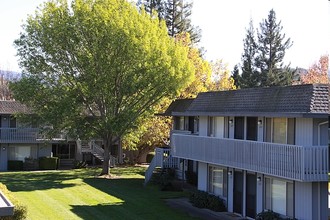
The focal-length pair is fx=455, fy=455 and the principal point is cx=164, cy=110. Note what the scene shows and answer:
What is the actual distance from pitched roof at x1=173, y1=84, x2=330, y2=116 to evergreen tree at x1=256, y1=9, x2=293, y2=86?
3814 cm

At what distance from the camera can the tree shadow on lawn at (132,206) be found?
21578mm

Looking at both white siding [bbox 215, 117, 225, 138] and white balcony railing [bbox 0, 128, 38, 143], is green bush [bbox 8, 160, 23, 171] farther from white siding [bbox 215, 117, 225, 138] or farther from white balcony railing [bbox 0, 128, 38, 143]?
white siding [bbox 215, 117, 225, 138]

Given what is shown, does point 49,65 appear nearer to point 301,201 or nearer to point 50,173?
point 50,173

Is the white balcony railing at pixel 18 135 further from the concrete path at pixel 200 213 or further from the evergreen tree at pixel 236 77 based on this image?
the evergreen tree at pixel 236 77

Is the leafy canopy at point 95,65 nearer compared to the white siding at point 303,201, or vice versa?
the white siding at point 303,201

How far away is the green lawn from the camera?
21766mm

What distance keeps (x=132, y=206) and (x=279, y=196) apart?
26.6 ft

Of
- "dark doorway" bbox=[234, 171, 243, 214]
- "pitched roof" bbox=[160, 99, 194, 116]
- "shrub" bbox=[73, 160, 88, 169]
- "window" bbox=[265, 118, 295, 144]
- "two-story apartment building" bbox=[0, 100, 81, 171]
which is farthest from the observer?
"shrub" bbox=[73, 160, 88, 169]

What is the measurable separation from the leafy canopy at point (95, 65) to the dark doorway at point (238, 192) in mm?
13485

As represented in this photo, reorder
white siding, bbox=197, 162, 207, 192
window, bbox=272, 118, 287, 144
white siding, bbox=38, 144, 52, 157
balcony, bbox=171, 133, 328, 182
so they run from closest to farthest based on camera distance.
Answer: balcony, bbox=171, 133, 328, 182 < window, bbox=272, 118, 287, 144 < white siding, bbox=197, 162, 207, 192 < white siding, bbox=38, 144, 52, 157

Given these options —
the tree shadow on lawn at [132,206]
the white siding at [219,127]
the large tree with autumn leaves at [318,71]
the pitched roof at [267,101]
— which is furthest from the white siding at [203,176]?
the large tree with autumn leaves at [318,71]

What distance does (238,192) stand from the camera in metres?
22.3

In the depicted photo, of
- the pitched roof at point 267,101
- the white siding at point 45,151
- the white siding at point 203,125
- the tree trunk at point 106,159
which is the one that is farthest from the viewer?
the white siding at point 45,151

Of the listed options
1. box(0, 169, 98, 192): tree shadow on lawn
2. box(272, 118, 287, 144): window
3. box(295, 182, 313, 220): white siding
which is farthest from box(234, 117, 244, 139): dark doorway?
box(0, 169, 98, 192): tree shadow on lawn
